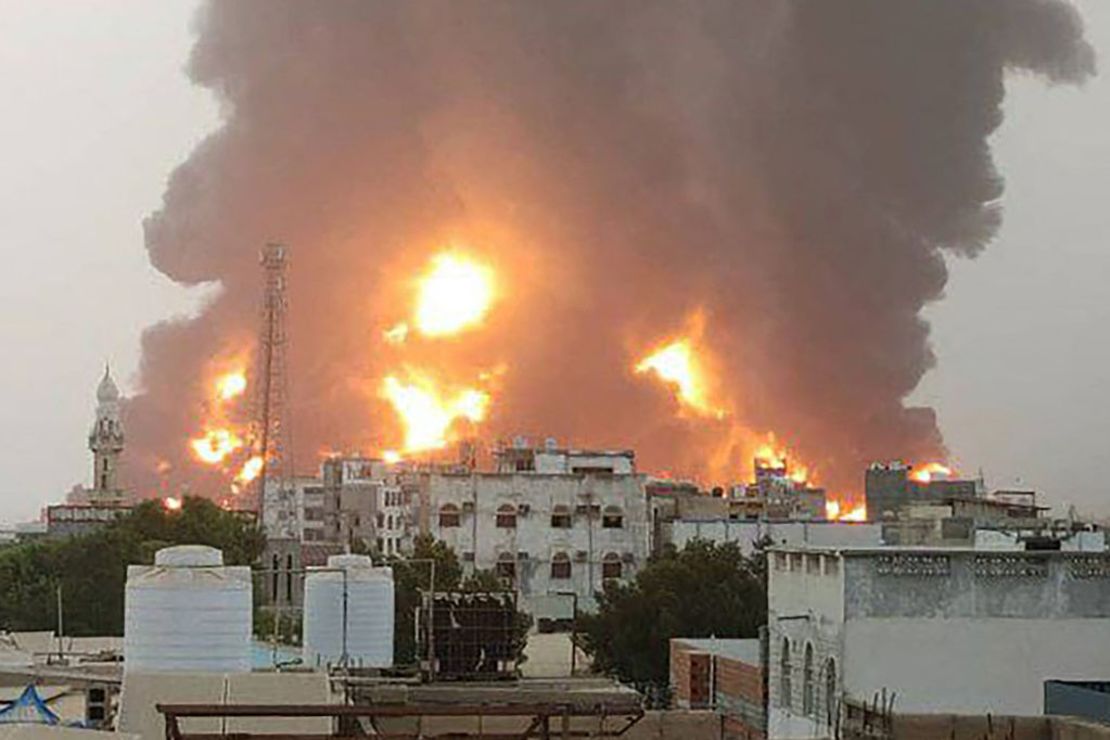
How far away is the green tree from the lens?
49.4m

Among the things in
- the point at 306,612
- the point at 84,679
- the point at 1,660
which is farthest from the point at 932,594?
the point at 1,660

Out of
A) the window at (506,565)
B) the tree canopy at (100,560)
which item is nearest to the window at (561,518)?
the window at (506,565)

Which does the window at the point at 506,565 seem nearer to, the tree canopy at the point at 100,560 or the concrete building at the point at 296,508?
the tree canopy at the point at 100,560

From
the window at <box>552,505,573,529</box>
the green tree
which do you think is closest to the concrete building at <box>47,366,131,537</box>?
the window at <box>552,505,573,529</box>

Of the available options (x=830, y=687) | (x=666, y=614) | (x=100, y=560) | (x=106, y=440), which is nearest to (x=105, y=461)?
(x=106, y=440)

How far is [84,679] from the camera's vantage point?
28969 mm

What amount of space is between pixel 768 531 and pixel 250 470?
31186mm

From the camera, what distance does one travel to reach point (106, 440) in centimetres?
9406

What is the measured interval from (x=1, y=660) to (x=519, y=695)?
12.9 metres

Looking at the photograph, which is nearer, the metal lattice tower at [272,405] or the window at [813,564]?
the window at [813,564]

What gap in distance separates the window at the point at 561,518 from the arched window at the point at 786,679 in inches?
1669

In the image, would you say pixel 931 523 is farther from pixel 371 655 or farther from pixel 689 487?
pixel 689 487

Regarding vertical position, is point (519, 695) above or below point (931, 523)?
below

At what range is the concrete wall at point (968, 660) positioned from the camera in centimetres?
3014
